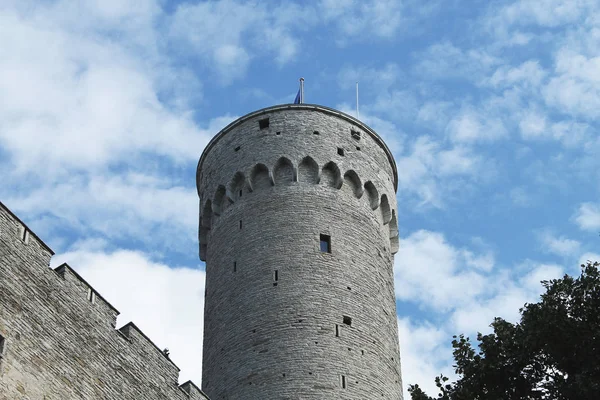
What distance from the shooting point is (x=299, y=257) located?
30.7 m

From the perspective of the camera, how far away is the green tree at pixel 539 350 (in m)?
20.4

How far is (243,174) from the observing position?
33062 mm

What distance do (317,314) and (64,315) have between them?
11024mm

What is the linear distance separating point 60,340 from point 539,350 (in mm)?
8104

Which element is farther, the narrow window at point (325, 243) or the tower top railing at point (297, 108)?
the tower top railing at point (297, 108)

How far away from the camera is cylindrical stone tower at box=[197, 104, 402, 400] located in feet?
95.0

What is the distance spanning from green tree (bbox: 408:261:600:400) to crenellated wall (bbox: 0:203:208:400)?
4.91 meters

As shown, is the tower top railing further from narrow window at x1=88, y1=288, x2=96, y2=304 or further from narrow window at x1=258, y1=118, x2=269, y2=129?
narrow window at x1=88, y1=288, x2=96, y2=304

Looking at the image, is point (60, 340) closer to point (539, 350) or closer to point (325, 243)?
point (539, 350)

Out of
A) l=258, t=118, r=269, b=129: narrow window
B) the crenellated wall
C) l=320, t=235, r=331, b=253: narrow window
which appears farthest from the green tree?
l=258, t=118, r=269, b=129: narrow window

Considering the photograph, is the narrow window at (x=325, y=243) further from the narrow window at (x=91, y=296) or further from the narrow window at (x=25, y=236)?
the narrow window at (x=25, y=236)

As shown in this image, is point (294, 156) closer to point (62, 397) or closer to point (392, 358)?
point (392, 358)

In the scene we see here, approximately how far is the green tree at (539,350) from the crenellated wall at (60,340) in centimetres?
491

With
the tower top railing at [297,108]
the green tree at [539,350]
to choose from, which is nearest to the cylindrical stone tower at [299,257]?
the tower top railing at [297,108]
